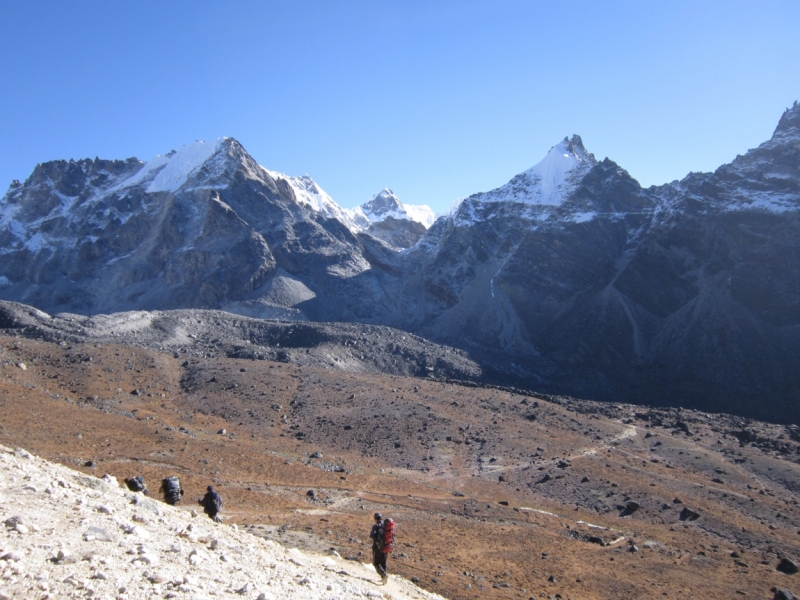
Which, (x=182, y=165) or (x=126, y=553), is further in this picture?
(x=182, y=165)

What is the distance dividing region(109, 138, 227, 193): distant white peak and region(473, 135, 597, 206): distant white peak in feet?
274

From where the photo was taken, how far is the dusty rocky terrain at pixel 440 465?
24578mm

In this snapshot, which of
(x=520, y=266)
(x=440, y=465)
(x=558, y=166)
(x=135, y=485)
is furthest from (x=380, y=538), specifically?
(x=558, y=166)

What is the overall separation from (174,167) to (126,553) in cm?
18752

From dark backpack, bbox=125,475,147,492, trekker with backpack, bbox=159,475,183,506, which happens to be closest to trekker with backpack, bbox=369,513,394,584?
trekker with backpack, bbox=159,475,183,506

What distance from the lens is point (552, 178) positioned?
156 m

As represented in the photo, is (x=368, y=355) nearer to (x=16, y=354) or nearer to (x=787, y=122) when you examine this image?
(x=16, y=354)

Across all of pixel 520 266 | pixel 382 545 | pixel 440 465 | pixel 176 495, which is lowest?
pixel 440 465

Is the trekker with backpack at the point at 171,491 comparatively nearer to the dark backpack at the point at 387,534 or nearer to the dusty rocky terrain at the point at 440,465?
the dusty rocky terrain at the point at 440,465

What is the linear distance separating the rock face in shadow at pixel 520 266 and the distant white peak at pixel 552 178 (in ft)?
1.75

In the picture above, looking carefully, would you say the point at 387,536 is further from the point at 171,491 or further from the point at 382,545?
the point at 171,491

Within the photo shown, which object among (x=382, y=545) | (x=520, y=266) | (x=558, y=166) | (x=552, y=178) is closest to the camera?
(x=382, y=545)

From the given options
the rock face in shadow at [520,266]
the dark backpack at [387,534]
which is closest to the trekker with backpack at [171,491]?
the dark backpack at [387,534]

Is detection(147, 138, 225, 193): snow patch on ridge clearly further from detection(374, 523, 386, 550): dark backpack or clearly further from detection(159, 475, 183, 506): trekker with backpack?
detection(374, 523, 386, 550): dark backpack
